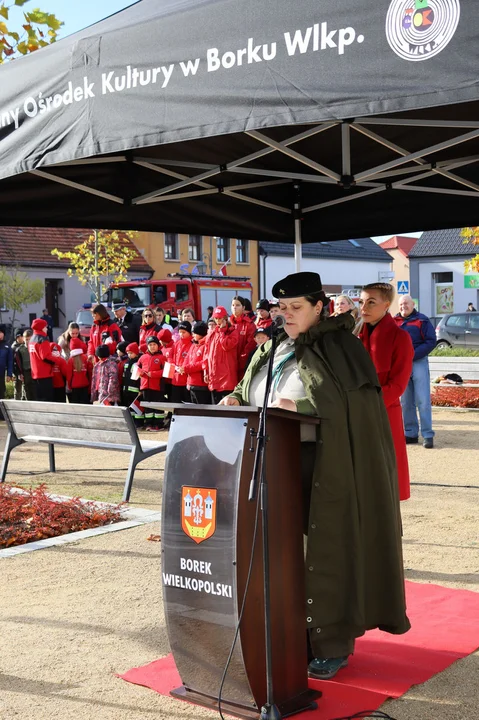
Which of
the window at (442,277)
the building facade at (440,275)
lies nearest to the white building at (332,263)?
the building facade at (440,275)

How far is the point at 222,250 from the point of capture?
51125 mm

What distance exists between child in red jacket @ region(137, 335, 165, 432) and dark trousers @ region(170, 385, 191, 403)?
341 mm

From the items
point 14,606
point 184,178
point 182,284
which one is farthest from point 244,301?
point 182,284

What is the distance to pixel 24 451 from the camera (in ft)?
40.9

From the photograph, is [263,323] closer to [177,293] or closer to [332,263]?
[177,293]

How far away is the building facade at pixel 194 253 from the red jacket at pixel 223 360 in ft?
102

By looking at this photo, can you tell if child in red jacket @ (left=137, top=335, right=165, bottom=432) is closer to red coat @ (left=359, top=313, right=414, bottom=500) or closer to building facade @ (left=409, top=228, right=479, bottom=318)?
red coat @ (left=359, top=313, right=414, bottom=500)

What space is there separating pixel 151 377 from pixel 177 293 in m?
14.1

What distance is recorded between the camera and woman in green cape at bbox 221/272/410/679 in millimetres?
3883

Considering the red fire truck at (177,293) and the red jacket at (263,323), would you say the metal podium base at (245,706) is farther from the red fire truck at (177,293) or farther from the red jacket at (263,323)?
the red fire truck at (177,293)

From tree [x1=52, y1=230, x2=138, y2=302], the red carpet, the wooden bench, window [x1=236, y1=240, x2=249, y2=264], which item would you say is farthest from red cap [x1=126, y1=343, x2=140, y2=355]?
window [x1=236, y1=240, x2=249, y2=264]

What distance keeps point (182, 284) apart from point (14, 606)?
23.5 m

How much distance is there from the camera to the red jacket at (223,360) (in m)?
13.7

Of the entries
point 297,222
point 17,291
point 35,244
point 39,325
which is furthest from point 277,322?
point 35,244
